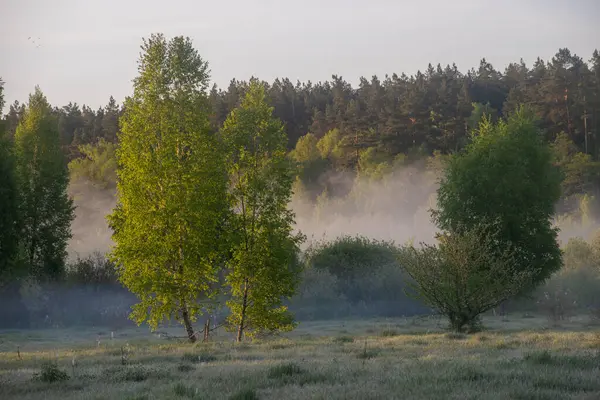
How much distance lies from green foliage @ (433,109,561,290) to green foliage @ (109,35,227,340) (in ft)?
52.9

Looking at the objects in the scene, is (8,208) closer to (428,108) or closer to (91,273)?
(91,273)

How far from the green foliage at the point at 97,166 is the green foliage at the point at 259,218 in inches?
2560

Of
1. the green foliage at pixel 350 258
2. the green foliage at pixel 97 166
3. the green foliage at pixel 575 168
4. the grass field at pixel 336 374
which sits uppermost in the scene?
the green foliage at pixel 97 166

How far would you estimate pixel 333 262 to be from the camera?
164 feet

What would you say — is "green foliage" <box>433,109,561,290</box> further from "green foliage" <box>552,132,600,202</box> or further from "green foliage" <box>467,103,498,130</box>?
"green foliage" <box>552,132,600,202</box>

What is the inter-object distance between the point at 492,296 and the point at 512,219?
11078 millimetres

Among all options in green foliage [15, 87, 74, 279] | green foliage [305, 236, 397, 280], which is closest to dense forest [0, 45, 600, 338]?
green foliage [305, 236, 397, 280]

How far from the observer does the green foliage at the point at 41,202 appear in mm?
42594

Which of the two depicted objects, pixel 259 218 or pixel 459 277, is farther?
A: pixel 259 218

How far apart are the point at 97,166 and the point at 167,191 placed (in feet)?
225

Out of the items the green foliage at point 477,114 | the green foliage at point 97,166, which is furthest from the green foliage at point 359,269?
the green foliage at point 97,166

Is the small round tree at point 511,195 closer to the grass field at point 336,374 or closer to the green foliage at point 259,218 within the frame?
the green foliage at point 259,218

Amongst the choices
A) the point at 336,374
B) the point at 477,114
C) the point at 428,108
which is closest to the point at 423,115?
the point at 428,108

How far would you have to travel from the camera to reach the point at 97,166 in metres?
88.9
